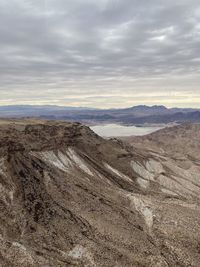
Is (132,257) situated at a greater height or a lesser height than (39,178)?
lesser

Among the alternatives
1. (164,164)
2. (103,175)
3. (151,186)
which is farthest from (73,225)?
(164,164)

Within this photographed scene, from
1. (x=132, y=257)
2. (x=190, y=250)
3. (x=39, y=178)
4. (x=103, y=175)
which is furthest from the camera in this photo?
(x=103, y=175)

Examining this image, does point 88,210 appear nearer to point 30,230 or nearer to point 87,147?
point 30,230

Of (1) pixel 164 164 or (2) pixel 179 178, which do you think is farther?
(1) pixel 164 164

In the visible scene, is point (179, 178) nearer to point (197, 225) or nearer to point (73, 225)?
point (197, 225)

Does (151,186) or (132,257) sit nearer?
(132,257)

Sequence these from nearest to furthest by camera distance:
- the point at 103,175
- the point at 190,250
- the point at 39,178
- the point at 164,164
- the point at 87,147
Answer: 1. the point at 190,250
2. the point at 39,178
3. the point at 103,175
4. the point at 87,147
5. the point at 164,164

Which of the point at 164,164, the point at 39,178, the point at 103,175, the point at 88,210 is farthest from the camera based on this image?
the point at 164,164

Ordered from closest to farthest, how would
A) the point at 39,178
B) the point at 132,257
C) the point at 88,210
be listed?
the point at 132,257 < the point at 88,210 < the point at 39,178

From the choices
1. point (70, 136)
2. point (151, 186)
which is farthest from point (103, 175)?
point (70, 136)
